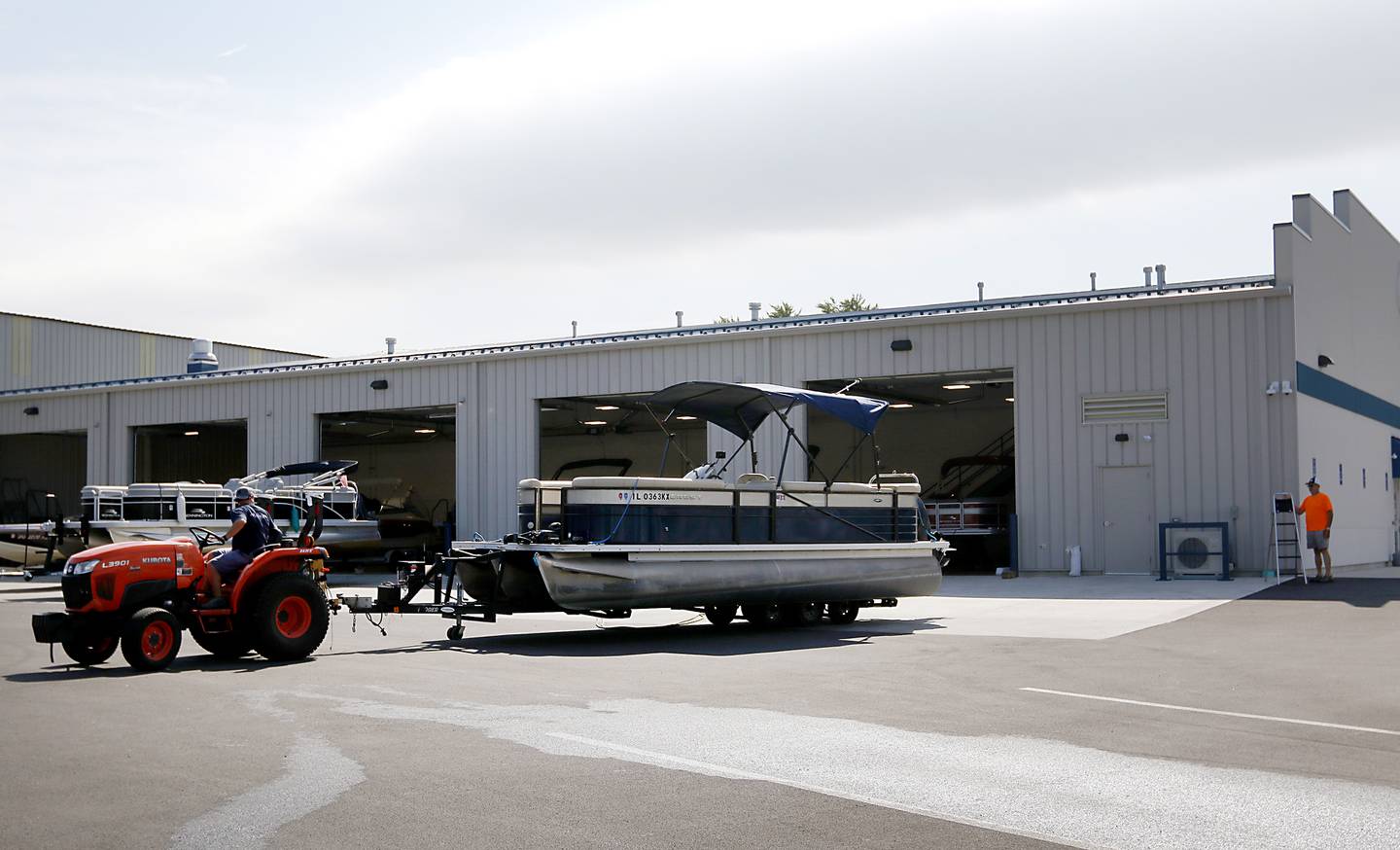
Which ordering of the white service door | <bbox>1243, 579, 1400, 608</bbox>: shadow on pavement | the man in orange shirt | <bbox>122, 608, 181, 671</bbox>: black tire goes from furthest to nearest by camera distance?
the white service door → the man in orange shirt → <bbox>1243, 579, 1400, 608</bbox>: shadow on pavement → <bbox>122, 608, 181, 671</bbox>: black tire

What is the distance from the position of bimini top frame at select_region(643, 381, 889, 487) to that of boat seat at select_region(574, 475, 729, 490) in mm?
1064

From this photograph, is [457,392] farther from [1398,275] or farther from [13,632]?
[1398,275]

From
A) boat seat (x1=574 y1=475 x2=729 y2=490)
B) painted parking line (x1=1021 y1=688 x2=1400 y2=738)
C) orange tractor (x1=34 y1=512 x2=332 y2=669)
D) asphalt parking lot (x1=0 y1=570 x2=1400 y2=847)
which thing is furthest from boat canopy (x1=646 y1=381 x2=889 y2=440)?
painted parking line (x1=1021 y1=688 x2=1400 y2=738)

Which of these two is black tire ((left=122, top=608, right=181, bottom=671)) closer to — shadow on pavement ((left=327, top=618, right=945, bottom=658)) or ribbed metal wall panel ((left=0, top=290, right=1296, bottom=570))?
shadow on pavement ((left=327, top=618, right=945, bottom=658))

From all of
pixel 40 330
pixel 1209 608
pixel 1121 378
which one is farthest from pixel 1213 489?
pixel 40 330

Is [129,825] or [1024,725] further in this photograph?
[1024,725]

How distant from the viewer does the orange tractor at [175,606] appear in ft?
36.2

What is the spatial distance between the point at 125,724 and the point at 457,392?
75.4 feet

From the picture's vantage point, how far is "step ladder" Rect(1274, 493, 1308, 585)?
2205cm

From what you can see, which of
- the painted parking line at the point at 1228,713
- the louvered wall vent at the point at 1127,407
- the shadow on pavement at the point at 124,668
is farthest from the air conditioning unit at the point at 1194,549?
the shadow on pavement at the point at 124,668

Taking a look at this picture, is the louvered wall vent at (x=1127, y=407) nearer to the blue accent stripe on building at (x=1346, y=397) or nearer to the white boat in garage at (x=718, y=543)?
the blue accent stripe on building at (x=1346, y=397)

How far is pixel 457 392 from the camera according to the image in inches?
1220

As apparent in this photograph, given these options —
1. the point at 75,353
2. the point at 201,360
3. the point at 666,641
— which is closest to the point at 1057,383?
the point at 666,641

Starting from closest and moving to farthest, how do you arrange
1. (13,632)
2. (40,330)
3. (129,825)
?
(129,825) → (13,632) → (40,330)
